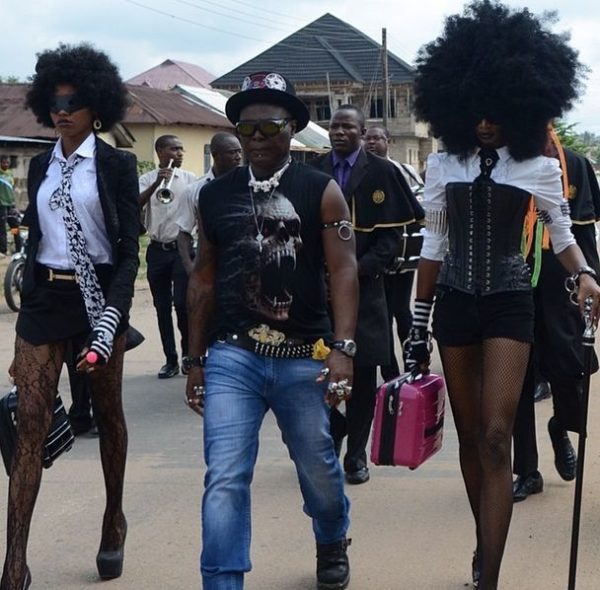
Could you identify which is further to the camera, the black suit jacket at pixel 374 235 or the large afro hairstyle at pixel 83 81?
the black suit jacket at pixel 374 235

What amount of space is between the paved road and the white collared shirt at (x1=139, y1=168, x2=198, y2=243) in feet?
→ 7.96

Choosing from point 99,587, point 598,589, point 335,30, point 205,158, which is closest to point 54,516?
point 99,587

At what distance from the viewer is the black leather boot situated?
4.85m

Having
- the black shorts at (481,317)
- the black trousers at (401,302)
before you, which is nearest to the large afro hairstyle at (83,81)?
the black shorts at (481,317)

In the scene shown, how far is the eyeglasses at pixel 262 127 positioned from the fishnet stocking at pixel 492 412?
1.09 metres

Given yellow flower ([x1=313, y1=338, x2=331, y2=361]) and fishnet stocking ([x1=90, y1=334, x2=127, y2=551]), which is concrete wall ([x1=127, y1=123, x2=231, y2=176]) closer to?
fishnet stocking ([x1=90, y1=334, x2=127, y2=551])

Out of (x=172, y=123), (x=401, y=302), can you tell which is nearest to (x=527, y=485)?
(x=401, y=302)

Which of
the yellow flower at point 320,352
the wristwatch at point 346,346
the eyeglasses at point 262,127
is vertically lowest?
the yellow flower at point 320,352

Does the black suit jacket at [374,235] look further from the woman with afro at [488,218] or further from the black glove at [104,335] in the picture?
the black glove at [104,335]

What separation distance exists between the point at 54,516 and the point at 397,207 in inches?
99.5

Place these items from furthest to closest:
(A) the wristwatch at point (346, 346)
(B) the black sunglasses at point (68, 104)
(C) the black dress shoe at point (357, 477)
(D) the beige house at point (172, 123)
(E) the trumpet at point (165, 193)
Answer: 1. (D) the beige house at point (172, 123)
2. (E) the trumpet at point (165, 193)
3. (C) the black dress shoe at point (357, 477)
4. (B) the black sunglasses at point (68, 104)
5. (A) the wristwatch at point (346, 346)

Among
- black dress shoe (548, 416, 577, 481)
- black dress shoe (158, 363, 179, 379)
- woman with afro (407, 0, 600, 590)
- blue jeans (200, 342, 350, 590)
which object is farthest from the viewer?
black dress shoe (158, 363, 179, 379)

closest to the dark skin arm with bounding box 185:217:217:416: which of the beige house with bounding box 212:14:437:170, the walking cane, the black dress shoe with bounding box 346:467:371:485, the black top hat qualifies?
the black top hat

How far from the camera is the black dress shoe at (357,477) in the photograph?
6637mm
